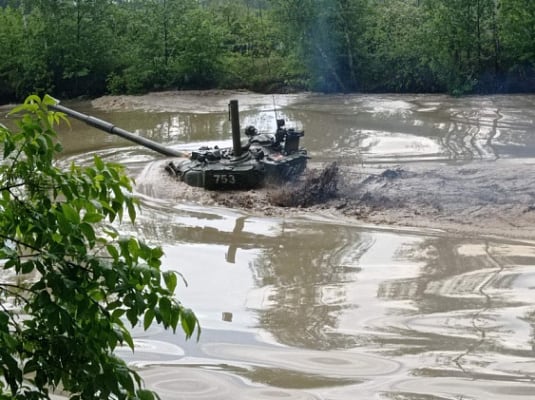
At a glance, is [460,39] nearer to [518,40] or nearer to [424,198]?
[518,40]

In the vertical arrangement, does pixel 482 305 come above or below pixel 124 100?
below

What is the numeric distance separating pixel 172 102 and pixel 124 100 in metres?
1.69

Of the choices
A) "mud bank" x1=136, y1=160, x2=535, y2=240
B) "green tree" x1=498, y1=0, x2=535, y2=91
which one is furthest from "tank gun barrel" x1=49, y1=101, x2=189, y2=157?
"green tree" x1=498, y1=0, x2=535, y2=91

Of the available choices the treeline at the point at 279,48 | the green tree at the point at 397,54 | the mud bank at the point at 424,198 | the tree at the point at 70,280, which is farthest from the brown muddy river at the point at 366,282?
the green tree at the point at 397,54

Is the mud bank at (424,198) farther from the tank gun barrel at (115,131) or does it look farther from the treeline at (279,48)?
the treeline at (279,48)

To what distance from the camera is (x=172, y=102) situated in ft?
87.0

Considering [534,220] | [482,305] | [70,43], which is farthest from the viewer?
[70,43]

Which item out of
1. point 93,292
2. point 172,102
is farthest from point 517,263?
point 172,102

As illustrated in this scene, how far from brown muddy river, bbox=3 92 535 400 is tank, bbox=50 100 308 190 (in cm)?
33

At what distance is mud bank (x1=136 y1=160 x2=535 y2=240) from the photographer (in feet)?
36.2

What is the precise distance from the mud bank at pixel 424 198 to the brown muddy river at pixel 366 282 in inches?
1.2

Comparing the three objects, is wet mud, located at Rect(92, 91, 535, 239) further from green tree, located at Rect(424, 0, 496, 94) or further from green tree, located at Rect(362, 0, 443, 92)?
green tree, located at Rect(362, 0, 443, 92)

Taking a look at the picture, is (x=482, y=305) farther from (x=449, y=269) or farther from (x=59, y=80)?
(x=59, y=80)

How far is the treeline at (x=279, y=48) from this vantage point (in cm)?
2519
